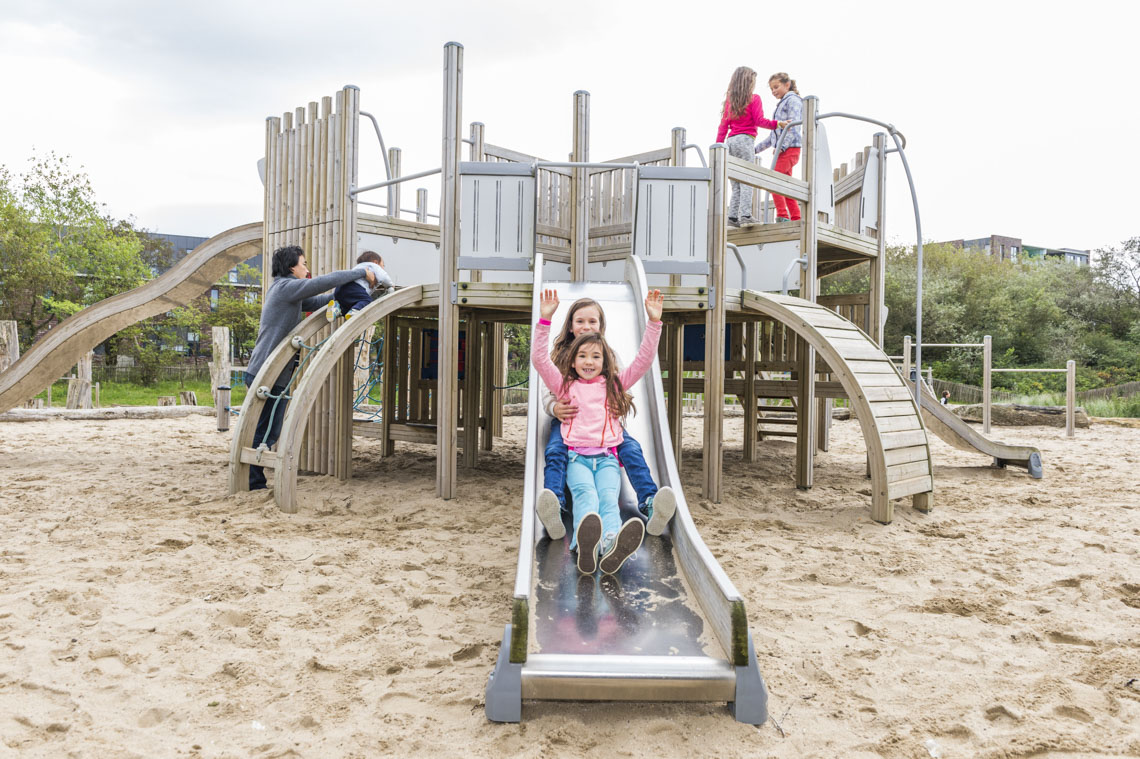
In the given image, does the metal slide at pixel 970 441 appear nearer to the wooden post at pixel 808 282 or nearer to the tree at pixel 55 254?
the wooden post at pixel 808 282

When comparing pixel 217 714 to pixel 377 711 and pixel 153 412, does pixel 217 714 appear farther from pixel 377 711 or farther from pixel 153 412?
pixel 153 412

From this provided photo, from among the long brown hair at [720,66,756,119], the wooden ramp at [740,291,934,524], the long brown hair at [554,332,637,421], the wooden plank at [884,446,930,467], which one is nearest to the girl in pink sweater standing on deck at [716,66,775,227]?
the long brown hair at [720,66,756,119]

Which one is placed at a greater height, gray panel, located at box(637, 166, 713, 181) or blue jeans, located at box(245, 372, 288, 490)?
gray panel, located at box(637, 166, 713, 181)

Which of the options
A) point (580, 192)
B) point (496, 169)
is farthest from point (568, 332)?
point (580, 192)

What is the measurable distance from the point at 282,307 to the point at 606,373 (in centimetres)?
351

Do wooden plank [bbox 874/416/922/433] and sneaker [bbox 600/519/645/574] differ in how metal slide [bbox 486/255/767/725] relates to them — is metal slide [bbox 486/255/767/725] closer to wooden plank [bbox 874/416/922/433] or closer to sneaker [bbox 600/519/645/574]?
sneaker [bbox 600/519/645/574]

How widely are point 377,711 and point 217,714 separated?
54 centimetres

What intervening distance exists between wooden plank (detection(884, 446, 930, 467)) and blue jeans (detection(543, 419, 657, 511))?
2345mm

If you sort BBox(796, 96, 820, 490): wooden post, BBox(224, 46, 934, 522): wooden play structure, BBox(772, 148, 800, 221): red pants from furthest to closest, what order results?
1. BBox(772, 148, 800, 221): red pants
2. BBox(796, 96, 820, 490): wooden post
3. BBox(224, 46, 934, 522): wooden play structure

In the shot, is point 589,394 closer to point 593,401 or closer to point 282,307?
point 593,401

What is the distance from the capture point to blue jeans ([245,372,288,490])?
6.30 metres

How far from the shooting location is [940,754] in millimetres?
2383

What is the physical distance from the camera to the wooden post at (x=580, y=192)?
6816mm

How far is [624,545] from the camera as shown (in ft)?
11.0
